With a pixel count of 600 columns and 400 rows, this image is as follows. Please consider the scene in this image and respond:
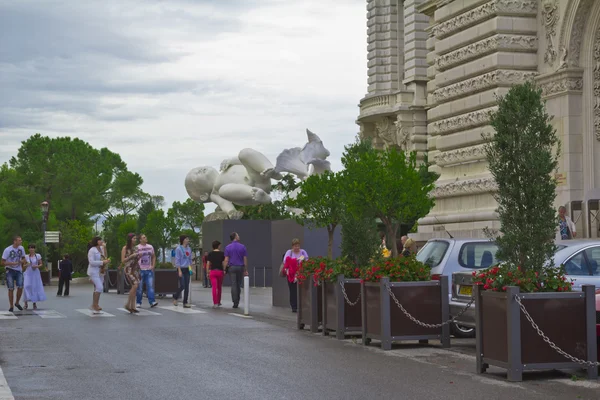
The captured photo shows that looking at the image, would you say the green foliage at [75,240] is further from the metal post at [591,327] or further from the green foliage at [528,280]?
the metal post at [591,327]

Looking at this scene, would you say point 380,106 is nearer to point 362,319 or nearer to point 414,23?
point 414,23

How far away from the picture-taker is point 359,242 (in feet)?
63.1

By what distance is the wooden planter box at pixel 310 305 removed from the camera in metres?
19.7

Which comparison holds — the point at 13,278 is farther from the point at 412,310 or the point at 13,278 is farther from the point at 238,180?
the point at 238,180

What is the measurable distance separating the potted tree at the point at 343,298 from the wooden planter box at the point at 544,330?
18.5 ft

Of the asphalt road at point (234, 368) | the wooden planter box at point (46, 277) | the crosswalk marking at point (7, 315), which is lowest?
the asphalt road at point (234, 368)

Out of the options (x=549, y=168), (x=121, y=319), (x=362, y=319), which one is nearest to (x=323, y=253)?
(x=121, y=319)

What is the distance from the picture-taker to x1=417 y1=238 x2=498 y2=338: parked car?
18.2m

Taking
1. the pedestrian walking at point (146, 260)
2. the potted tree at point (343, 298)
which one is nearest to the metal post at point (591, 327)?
the potted tree at point (343, 298)

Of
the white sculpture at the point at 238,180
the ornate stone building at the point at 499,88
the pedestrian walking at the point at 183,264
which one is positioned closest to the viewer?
the pedestrian walking at the point at 183,264

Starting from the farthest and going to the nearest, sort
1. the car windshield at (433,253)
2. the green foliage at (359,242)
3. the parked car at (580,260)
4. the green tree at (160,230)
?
the green tree at (160,230) → the green foliage at (359,242) → the car windshield at (433,253) → the parked car at (580,260)

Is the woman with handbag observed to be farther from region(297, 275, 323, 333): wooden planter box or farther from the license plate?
the license plate

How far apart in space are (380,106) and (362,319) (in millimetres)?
44201

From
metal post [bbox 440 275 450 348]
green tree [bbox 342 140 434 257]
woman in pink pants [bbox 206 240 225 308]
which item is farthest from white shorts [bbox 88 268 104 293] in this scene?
metal post [bbox 440 275 450 348]
